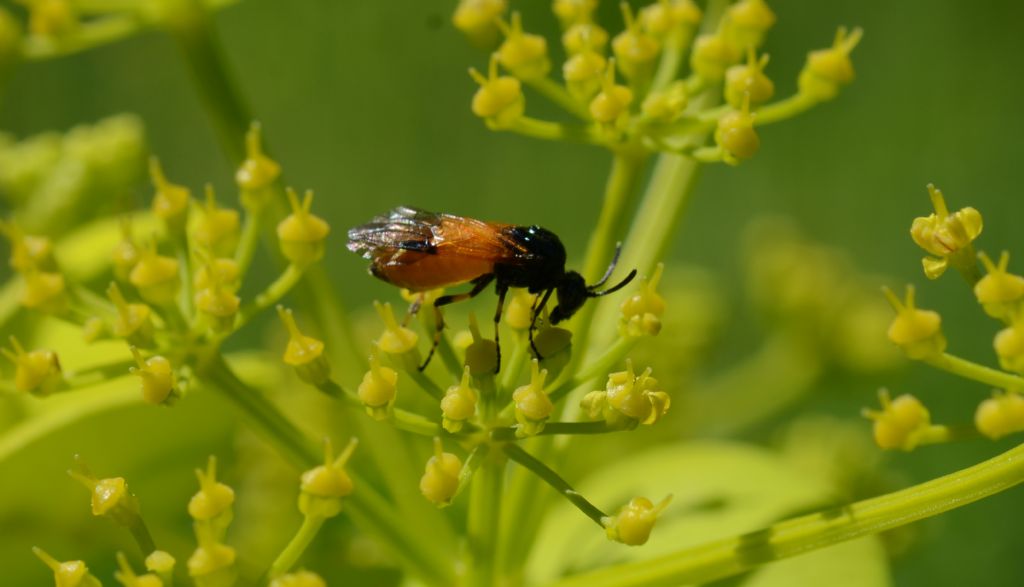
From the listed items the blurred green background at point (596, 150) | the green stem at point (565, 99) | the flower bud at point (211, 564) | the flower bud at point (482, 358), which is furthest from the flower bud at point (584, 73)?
the blurred green background at point (596, 150)

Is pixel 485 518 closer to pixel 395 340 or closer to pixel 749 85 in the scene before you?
pixel 395 340

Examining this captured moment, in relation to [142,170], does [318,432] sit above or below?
below

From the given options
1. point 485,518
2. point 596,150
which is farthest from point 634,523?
point 596,150

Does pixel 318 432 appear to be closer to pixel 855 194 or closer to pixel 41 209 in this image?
pixel 41 209

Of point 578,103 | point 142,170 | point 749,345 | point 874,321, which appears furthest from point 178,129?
point 578,103

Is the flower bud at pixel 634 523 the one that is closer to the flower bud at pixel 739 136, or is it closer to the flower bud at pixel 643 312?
the flower bud at pixel 643 312

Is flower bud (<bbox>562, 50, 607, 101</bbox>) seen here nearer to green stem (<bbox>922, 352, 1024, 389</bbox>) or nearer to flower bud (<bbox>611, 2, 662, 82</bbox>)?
flower bud (<bbox>611, 2, 662, 82</bbox>)

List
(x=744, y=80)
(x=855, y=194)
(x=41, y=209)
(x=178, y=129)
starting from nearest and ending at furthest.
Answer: (x=744, y=80) < (x=41, y=209) < (x=855, y=194) < (x=178, y=129)

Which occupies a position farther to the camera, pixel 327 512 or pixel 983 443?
pixel 983 443
